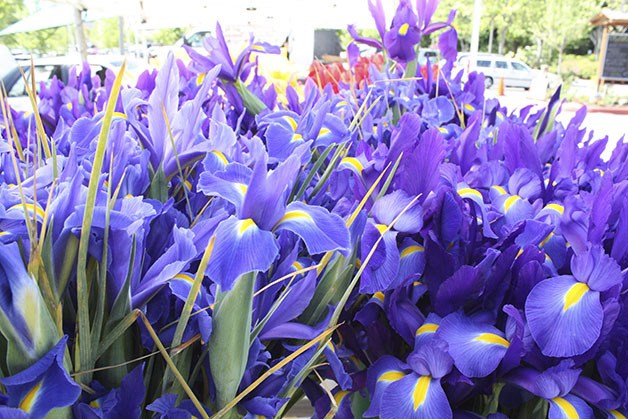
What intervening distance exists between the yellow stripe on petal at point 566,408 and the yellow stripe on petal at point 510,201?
31 centimetres

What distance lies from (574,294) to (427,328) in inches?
7.1

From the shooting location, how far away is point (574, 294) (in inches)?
26.2

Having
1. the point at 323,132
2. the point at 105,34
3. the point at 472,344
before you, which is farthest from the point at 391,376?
the point at 105,34

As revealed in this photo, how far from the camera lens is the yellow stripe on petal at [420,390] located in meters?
0.67

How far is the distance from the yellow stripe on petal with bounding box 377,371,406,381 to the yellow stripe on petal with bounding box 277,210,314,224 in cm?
29

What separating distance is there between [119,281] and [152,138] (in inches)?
11.2

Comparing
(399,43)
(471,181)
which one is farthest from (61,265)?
(399,43)

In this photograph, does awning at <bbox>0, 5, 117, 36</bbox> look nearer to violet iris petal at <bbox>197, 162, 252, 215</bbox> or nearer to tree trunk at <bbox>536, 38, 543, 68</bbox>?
violet iris petal at <bbox>197, 162, 252, 215</bbox>

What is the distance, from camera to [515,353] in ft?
2.17

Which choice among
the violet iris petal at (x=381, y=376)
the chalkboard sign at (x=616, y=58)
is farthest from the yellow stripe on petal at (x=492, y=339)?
the chalkboard sign at (x=616, y=58)

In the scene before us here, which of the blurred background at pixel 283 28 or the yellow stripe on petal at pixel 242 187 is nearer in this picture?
the yellow stripe on petal at pixel 242 187

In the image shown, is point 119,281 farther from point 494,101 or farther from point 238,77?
point 494,101

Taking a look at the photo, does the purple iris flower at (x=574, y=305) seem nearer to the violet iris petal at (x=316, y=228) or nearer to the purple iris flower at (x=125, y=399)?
the violet iris petal at (x=316, y=228)

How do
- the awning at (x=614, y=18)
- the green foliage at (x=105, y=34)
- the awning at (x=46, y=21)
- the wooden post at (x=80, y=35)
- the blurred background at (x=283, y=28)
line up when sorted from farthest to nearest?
the green foliage at (x=105, y=34) < the awning at (x=46, y=21) < the awning at (x=614, y=18) < the wooden post at (x=80, y=35) < the blurred background at (x=283, y=28)
